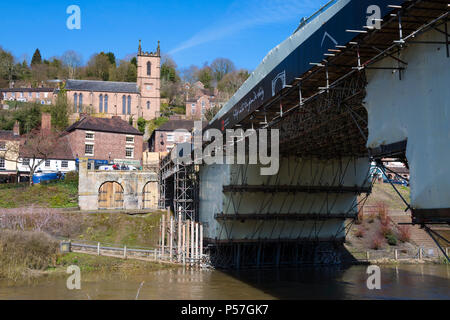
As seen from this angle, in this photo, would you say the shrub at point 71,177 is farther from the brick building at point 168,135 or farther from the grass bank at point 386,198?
the grass bank at point 386,198

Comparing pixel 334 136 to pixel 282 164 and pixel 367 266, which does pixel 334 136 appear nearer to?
pixel 282 164

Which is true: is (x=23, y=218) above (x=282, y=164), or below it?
below

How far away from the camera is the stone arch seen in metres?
43.9

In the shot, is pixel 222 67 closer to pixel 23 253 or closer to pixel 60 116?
pixel 60 116

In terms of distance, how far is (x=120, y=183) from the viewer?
44750mm

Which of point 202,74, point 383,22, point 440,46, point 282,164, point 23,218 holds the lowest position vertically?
point 23,218

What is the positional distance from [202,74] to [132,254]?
10306 cm

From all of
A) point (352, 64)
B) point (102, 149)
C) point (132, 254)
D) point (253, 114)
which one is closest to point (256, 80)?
point (253, 114)

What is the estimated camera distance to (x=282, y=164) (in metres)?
29.5

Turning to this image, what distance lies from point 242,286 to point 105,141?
42892mm
